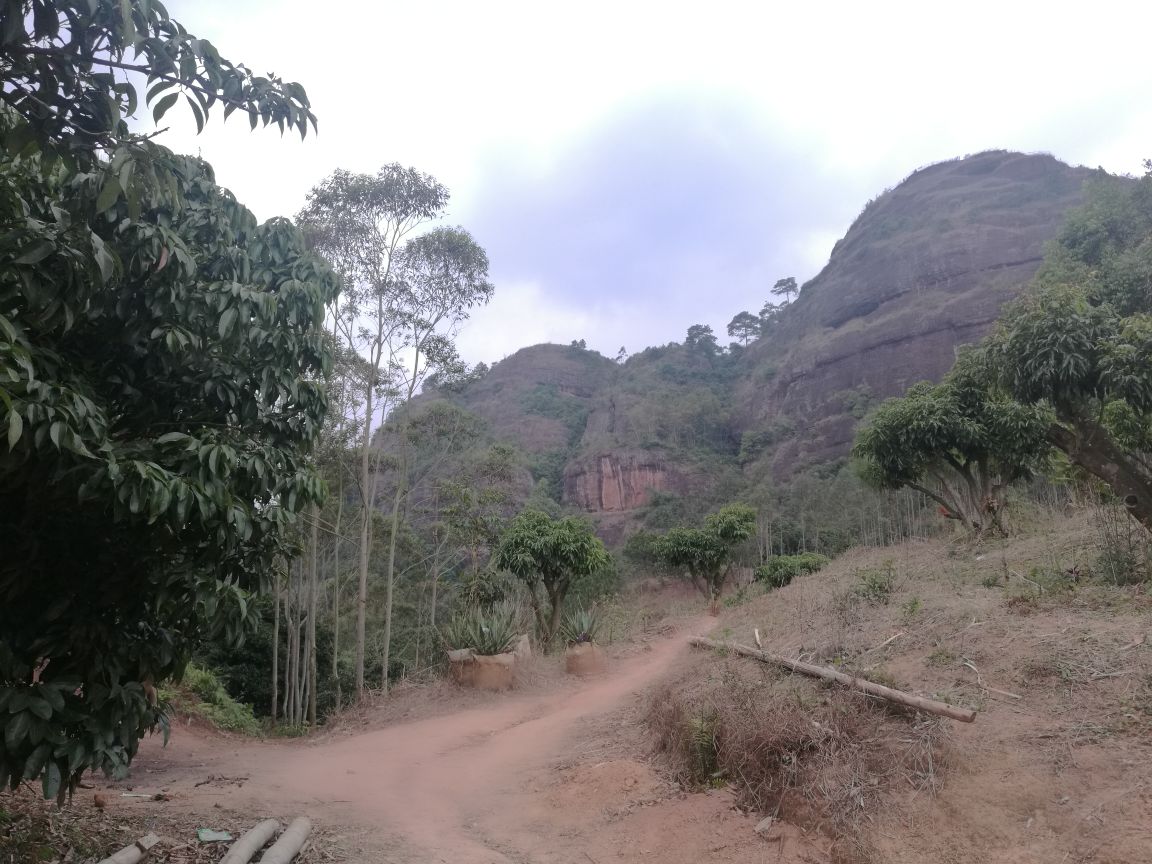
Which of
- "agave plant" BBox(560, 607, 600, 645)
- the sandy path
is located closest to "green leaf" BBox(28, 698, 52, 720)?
the sandy path

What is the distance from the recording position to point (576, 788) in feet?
21.4

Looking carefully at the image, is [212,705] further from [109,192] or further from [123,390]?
[109,192]

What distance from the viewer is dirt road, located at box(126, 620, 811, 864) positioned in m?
5.21

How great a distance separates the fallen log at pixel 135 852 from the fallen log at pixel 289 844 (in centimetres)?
62

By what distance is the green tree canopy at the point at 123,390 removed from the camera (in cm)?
256

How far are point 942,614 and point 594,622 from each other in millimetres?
7888

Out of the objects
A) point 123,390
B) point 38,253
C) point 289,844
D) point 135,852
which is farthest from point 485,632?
point 38,253

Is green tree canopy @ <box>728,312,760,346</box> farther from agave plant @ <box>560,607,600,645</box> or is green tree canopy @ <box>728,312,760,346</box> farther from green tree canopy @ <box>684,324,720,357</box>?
agave plant @ <box>560,607,600,645</box>

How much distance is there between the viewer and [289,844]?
4637 mm

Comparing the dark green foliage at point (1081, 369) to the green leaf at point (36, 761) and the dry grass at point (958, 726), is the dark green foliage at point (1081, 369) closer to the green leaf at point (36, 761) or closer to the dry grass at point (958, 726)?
the dry grass at point (958, 726)

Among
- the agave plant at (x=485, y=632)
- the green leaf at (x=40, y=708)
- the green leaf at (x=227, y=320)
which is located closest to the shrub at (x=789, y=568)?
the agave plant at (x=485, y=632)

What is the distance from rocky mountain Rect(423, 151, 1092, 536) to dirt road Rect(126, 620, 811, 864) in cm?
4235

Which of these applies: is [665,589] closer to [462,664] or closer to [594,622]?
[594,622]

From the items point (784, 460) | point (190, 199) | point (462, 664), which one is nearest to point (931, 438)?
point (462, 664)
